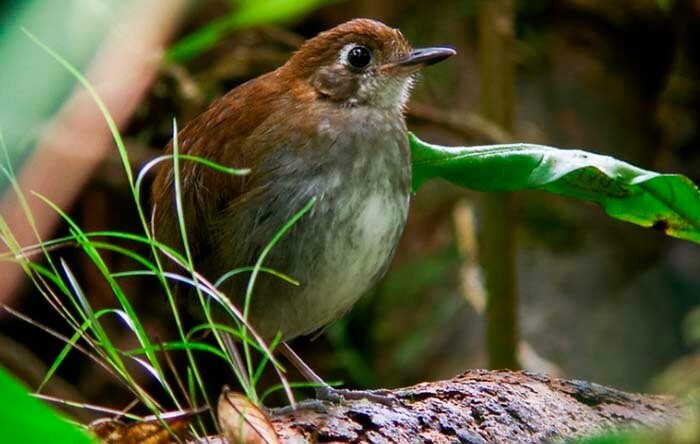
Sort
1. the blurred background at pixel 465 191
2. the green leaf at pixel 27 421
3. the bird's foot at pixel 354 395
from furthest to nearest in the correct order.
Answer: the blurred background at pixel 465 191
the bird's foot at pixel 354 395
the green leaf at pixel 27 421

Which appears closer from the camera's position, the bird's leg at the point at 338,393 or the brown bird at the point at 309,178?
the bird's leg at the point at 338,393

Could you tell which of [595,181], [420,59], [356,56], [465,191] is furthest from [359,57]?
[465,191]

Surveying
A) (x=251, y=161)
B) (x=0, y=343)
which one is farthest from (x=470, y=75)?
(x=251, y=161)

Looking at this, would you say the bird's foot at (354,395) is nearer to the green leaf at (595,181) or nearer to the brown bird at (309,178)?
the brown bird at (309,178)

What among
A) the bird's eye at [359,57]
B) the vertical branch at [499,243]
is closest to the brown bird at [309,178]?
the bird's eye at [359,57]

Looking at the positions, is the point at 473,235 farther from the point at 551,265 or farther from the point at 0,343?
the point at 0,343

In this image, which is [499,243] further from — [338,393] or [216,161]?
[338,393]
